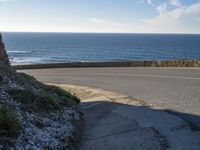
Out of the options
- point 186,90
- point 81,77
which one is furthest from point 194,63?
point 186,90

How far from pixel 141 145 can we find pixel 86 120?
3.60m

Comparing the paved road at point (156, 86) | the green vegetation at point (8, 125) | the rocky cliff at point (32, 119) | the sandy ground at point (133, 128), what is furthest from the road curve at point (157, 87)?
the green vegetation at point (8, 125)

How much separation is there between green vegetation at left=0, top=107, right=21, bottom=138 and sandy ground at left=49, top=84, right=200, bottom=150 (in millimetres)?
1730

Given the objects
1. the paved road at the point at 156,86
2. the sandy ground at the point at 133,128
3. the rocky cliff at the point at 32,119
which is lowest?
the paved road at the point at 156,86

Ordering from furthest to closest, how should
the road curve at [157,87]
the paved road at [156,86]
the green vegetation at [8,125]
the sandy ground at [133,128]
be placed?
the paved road at [156,86]
the road curve at [157,87]
the sandy ground at [133,128]
the green vegetation at [8,125]

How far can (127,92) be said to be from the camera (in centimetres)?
2064

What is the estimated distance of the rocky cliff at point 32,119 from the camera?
929cm

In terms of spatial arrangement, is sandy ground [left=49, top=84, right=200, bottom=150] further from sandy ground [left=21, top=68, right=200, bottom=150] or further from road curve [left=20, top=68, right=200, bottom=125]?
road curve [left=20, top=68, right=200, bottom=125]

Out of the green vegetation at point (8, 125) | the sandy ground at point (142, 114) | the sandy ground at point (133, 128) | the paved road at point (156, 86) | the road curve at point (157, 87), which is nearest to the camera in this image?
the green vegetation at point (8, 125)

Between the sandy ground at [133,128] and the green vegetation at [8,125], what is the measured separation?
68.1 inches

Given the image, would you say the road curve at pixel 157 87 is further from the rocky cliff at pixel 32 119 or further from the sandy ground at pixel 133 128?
the rocky cliff at pixel 32 119

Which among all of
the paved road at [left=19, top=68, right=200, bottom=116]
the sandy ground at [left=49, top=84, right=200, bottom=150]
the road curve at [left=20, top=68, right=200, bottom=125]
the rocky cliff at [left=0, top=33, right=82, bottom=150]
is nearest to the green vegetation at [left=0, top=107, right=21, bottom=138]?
the rocky cliff at [left=0, top=33, right=82, bottom=150]

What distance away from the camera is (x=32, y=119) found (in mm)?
10773

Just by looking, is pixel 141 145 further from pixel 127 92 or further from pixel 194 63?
pixel 194 63
